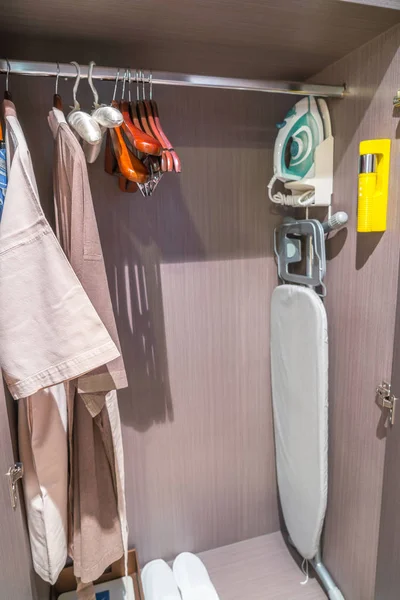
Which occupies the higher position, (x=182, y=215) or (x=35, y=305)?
(x=182, y=215)

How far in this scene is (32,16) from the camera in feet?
2.99

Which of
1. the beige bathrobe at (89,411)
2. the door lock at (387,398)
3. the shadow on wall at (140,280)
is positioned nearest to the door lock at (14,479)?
the beige bathrobe at (89,411)

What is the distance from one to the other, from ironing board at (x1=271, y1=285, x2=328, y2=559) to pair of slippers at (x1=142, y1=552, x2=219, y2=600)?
392 millimetres

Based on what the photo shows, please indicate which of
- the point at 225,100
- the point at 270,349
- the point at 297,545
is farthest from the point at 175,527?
the point at 225,100

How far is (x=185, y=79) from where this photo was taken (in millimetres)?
1079

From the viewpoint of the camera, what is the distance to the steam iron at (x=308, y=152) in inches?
50.4

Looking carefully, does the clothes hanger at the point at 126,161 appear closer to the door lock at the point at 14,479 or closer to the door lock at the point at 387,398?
the door lock at the point at 14,479

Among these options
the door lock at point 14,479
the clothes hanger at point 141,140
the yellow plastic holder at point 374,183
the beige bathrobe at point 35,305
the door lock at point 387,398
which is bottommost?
the door lock at point 14,479

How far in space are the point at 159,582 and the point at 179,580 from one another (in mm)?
82

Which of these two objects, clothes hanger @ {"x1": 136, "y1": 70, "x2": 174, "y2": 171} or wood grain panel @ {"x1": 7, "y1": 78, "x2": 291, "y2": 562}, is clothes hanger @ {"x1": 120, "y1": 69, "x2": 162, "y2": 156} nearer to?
clothes hanger @ {"x1": 136, "y1": 70, "x2": 174, "y2": 171}

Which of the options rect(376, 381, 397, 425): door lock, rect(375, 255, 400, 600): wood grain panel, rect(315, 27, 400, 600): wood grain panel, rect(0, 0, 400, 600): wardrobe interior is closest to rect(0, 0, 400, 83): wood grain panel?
rect(0, 0, 400, 600): wardrobe interior

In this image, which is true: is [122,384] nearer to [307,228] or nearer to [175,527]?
[307,228]

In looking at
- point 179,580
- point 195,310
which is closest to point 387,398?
point 195,310

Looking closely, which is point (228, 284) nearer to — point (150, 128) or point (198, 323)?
point (198, 323)
